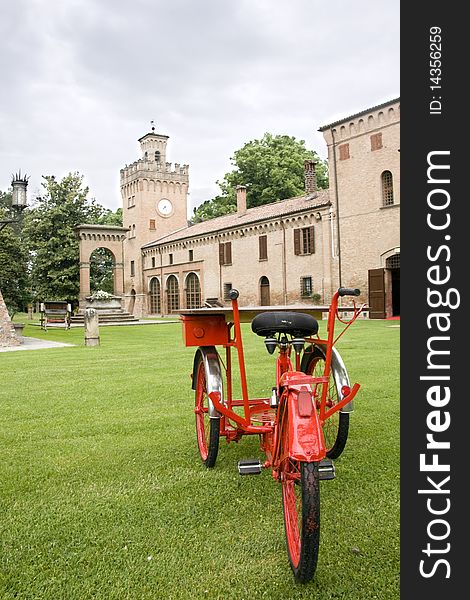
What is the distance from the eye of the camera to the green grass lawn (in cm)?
240

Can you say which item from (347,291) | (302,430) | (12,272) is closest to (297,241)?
(12,272)

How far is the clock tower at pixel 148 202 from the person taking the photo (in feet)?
160

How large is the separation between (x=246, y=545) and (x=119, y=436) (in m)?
2.38

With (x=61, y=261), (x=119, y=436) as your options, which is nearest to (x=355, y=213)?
(x=61, y=261)

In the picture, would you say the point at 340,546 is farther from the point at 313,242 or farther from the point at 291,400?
the point at 313,242

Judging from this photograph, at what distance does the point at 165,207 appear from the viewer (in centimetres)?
4991

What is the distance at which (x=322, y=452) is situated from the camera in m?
2.39

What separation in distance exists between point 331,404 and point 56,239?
3792 centimetres

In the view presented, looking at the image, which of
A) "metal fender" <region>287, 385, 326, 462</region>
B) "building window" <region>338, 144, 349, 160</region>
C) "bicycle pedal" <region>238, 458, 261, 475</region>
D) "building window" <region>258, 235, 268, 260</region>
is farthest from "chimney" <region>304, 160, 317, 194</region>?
"metal fender" <region>287, 385, 326, 462</region>

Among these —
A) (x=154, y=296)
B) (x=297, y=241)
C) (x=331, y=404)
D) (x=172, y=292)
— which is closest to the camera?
(x=331, y=404)

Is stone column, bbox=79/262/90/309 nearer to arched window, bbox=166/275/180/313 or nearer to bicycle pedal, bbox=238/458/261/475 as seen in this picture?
arched window, bbox=166/275/180/313

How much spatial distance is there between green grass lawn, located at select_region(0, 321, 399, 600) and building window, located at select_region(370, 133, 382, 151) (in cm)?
2331

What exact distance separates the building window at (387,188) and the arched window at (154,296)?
24410 millimetres

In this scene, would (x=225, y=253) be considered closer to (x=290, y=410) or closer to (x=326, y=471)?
(x=326, y=471)
